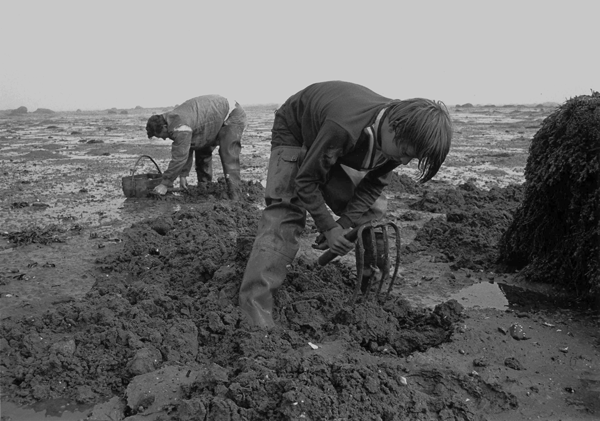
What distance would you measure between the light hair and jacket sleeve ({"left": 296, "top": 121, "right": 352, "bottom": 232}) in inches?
11.9

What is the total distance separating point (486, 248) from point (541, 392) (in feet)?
7.25

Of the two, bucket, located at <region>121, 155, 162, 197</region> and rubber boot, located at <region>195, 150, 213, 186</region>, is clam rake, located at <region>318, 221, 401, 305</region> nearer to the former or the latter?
bucket, located at <region>121, 155, 162, 197</region>

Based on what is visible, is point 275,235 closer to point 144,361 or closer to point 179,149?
point 144,361

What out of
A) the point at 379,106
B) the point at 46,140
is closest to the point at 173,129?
the point at 379,106

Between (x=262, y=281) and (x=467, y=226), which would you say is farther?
(x=467, y=226)

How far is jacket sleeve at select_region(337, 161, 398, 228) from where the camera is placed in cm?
334

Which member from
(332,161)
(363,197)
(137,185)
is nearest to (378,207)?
(363,197)

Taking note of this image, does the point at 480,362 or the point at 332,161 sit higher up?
the point at 332,161

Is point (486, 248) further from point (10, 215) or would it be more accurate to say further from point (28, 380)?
point (10, 215)

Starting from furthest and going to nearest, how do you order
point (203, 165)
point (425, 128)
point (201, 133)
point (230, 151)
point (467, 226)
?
1. point (203, 165)
2. point (230, 151)
3. point (201, 133)
4. point (467, 226)
5. point (425, 128)

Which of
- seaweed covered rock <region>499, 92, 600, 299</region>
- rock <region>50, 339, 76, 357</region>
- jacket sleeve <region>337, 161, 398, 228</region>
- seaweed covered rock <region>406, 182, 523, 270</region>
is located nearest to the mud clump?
rock <region>50, 339, 76, 357</region>

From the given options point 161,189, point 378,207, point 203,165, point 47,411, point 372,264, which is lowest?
point 47,411

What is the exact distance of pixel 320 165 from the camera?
109 inches

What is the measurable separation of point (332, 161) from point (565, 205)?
6.41ft
